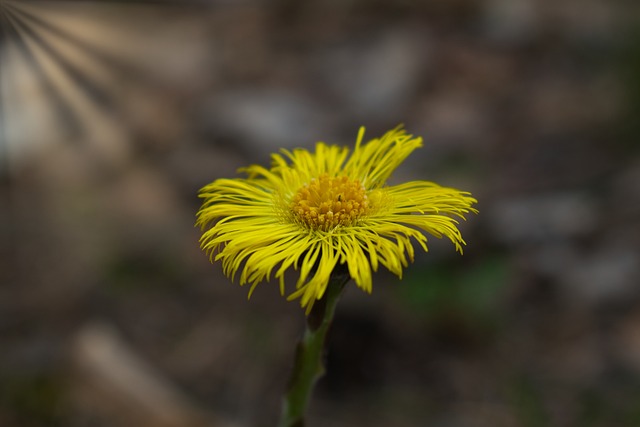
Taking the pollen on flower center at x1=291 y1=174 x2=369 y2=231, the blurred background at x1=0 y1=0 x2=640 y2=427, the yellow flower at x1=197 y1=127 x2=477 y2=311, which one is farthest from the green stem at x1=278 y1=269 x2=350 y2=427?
the blurred background at x1=0 y1=0 x2=640 y2=427

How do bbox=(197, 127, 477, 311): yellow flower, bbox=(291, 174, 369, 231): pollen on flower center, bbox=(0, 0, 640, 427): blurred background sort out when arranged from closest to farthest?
bbox=(197, 127, 477, 311): yellow flower → bbox=(291, 174, 369, 231): pollen on flower center → bbox=(0, 0, 640, 427): blurred background

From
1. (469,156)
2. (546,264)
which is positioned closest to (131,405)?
(546,264)

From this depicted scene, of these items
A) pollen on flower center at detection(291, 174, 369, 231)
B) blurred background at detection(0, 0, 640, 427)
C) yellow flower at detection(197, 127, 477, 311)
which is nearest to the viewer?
yellow flower at detection(197, 127, 477, 311)

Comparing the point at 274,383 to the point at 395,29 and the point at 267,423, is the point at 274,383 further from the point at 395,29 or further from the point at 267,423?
the point at 395,29

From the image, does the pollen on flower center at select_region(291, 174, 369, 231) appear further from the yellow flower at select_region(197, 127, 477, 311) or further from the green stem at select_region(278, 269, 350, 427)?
the green stem at select_region(278, 269, 350, 427)

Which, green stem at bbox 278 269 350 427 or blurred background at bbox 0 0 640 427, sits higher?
blurred background at bbox 0 0 640 427

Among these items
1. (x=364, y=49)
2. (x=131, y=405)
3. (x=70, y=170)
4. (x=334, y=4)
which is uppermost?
(x=334, y=4)
